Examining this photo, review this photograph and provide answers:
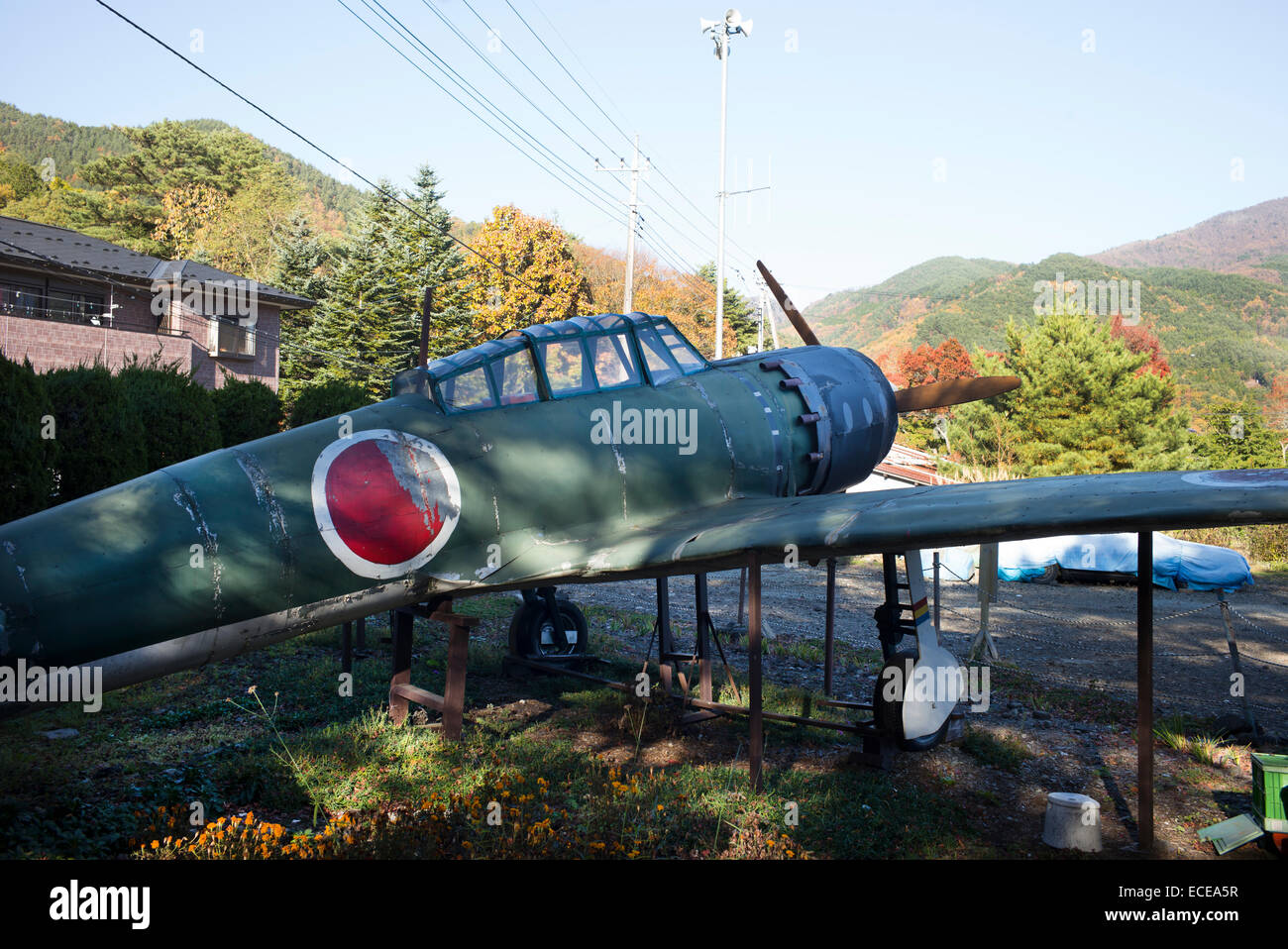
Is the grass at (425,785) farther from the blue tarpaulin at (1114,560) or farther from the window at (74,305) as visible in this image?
the window at (74,305)

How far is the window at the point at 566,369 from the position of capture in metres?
6.87

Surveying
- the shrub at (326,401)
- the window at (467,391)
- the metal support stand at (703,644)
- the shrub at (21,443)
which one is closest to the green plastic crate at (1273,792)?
the metal support stand at (703,644)

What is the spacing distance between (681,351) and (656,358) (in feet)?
2.04

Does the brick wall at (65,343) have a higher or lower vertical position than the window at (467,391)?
higher

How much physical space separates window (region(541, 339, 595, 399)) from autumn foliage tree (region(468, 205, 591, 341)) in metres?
40.5

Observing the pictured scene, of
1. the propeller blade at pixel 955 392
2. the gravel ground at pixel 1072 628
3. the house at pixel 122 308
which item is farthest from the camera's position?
the house at pixel 122 308

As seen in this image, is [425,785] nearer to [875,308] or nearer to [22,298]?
[22,298]

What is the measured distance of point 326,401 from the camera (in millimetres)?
19406

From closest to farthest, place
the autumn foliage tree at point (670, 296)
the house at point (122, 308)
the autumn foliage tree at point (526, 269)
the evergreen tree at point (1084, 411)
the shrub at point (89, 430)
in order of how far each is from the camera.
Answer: the shrub at point (89, 430), the house at point (122, 308), the evergreen tree at point (1084, 411), the autumn foliage tree at point (526, 269), the autumn foliage tree at point (670, 296)

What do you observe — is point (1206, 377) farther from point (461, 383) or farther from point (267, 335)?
point (461, 383)

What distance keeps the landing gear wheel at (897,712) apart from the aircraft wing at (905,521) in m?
1.59

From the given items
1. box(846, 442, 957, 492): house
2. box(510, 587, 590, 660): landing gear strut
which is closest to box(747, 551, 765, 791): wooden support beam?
box(510, 587, 590, 660): landing gear strut

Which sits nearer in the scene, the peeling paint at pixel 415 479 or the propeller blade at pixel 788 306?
the peeling paint at pixel 415 479
